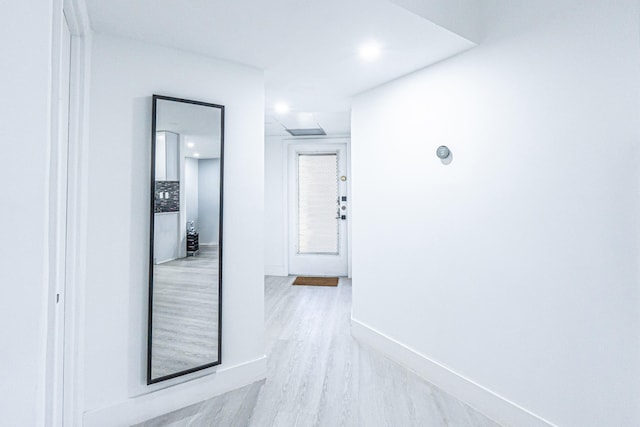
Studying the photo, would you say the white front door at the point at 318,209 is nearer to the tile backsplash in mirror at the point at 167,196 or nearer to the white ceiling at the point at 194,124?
the white ceiling at the point at 194,124

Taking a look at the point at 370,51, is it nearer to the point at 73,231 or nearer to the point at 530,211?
the point at 530,211

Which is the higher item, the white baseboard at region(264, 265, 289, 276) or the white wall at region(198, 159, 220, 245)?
the white wall at region(198, 159, 220, 245)

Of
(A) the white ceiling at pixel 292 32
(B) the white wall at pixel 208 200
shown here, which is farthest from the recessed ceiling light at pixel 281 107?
(B) the white wall at pixel 208 200

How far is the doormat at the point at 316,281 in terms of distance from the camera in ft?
16.3

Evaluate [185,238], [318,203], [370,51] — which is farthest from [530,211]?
[318,203]

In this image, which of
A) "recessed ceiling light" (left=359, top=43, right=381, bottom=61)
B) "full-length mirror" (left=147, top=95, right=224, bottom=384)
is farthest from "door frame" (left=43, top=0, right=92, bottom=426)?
"recessed ceiling light" (left=359, top=43, right=381, bottom=61)

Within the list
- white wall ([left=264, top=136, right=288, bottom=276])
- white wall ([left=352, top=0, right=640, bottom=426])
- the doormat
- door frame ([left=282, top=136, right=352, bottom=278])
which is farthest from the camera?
white wall ([left=264, top=136, right=288, bottom=276])

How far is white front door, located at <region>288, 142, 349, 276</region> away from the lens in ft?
17.8

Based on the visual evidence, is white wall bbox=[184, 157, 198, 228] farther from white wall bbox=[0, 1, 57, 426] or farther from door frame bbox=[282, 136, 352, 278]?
door frame bbox=[282, 136, 352, 278]

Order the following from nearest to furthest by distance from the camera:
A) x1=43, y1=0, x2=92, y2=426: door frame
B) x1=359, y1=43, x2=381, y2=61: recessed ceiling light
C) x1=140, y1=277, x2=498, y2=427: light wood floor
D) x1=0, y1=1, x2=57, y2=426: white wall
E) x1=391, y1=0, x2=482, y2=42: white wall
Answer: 1. x1=0, y1=1, x2=57, y2=426: white wall
2. x1=43, y1=0, x2=92, y2=426: door frame
3. x1=391, y1=0, x2=482, y2=42: white wall
4. x1=140, y1=277, x2=498, y2=427: light wood floor
5. x1=359, y1=43, x2=381, y2=61: recessed ceiling light

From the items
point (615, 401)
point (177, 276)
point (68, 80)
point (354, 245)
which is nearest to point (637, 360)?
point (615, 401)

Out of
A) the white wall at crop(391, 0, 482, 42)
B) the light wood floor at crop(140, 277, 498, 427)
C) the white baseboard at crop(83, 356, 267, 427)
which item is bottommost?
the light wood floor at crop(140, 277, 498, 427)

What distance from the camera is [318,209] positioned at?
18.0ft

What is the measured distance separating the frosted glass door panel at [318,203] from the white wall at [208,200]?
337 cm
